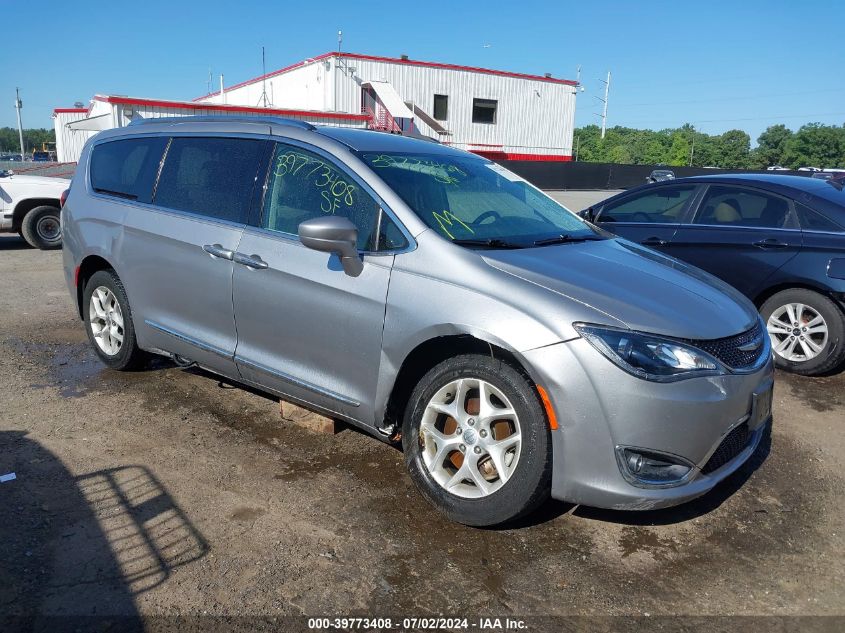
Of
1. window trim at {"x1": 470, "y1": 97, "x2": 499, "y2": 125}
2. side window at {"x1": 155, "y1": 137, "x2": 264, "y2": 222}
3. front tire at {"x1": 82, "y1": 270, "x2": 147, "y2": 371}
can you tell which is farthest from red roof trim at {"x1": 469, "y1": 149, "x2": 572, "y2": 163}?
side window at {"x1": 155, "y1": 137, "x2": 264, "y2": 222}

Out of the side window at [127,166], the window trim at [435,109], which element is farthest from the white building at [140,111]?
the side window at [127,166]

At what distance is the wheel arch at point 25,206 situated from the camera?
11625 millimetres

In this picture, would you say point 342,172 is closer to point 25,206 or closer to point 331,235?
point 331,235

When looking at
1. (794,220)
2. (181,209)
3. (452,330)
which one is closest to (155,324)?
(181,209)

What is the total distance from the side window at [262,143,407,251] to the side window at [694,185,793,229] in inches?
157

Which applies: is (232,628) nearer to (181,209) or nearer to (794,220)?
(181,209)

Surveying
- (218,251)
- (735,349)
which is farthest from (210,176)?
(735,349)

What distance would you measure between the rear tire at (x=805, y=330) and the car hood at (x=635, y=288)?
231 cm

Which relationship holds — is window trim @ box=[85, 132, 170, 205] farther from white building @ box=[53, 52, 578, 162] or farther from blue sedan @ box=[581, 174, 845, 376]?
→ white building @ box=[53, 52, 578, 162]

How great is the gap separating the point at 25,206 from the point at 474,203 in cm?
1043

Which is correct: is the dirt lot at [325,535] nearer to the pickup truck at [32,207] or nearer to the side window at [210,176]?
the side window at [210,176]

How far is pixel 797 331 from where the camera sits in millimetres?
5715

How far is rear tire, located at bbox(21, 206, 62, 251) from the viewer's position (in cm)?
1162

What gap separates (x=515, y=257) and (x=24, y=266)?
924 cm
